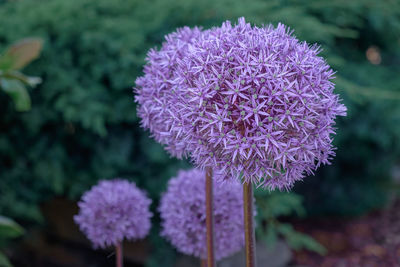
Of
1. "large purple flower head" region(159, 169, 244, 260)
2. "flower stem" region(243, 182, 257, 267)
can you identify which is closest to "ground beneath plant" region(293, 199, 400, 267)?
"large purple flower head" region(159, 169, 244, 260)

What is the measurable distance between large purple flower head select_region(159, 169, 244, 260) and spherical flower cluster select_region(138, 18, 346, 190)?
1.32 ft

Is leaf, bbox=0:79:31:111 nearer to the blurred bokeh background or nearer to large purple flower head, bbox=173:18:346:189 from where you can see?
the blurred bokeh background

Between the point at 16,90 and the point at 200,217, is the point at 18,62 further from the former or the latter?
the point at 200,217

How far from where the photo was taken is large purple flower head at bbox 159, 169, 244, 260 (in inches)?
56.9

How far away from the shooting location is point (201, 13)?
3.07 meters

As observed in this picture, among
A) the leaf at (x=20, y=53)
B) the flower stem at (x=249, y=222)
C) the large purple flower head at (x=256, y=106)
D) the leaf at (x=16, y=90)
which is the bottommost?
the flower stem at (x=249, y=222)

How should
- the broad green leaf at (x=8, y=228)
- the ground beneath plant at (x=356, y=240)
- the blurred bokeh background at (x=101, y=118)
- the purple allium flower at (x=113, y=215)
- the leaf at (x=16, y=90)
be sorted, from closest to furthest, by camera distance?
the purple allium flower at (x=113, y=215)
the broad green leaf at (x=8, y=228)
the leaf at (x=16, y=90)
the blurred bokeh background at (x=101, y=118)
the ground beneath plant at (x=356, y=240)

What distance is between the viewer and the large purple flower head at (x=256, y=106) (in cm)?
99

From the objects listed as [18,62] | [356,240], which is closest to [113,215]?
[18,62]

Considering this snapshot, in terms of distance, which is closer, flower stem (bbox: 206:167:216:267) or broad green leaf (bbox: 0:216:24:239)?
flower stem (bbox: 206:167:216:267)

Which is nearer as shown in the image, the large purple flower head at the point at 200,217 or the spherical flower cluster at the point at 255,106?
the spherical flower cluster at the point at 255,106

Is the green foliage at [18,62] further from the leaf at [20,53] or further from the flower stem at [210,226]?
the flower stem at [210,226]

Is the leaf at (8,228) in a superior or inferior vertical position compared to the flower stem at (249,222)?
superior

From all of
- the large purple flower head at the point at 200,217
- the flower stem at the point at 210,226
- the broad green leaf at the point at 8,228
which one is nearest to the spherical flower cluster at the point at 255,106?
the flower stem at the point at 210,226
